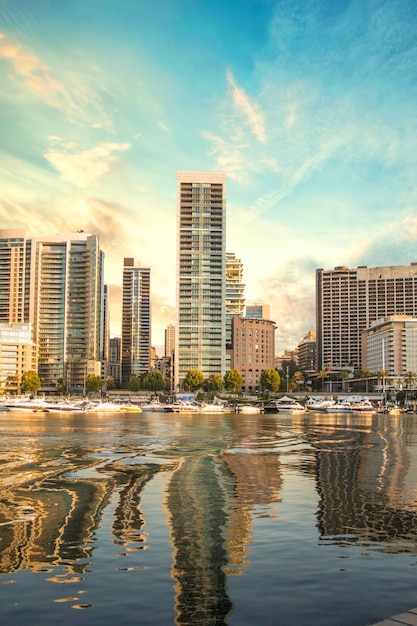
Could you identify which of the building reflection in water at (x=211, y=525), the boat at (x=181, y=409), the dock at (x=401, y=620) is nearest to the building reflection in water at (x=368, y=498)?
the building reflection in water at (x=211, y=525)

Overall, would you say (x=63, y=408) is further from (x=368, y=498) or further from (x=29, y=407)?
(x=368, y=498)

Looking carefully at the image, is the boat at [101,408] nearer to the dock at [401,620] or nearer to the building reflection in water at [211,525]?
the building reflection in water at [211,525]

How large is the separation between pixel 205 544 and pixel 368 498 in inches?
498

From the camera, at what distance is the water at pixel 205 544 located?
15.8 m

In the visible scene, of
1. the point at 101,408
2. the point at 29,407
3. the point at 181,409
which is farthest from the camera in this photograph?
the point at 181,409

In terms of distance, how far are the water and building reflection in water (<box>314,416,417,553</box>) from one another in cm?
8

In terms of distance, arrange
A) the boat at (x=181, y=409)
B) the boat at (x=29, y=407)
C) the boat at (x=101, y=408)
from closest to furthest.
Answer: the boat at (x=29, y=407)
the boat at (x=101, y=408)
the boat at (x=181, y=409)

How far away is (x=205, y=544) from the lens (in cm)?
2183

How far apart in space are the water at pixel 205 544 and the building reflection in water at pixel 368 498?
0.27 feet

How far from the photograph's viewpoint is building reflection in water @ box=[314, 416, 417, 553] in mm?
23281

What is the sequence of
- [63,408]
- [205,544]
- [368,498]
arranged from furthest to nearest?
1. [63,408]
2. [368,498]
3. [205,544]

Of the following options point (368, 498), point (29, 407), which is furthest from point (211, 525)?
point (29, 407)

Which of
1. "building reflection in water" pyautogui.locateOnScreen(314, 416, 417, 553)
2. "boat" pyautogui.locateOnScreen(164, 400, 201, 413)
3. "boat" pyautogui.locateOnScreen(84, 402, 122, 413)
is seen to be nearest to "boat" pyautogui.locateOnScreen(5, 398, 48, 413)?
"boat" pyautogui.locateOnScreen(84, 402, 122, 413)

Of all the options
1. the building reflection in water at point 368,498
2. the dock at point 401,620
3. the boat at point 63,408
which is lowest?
the boat at point 63,408
